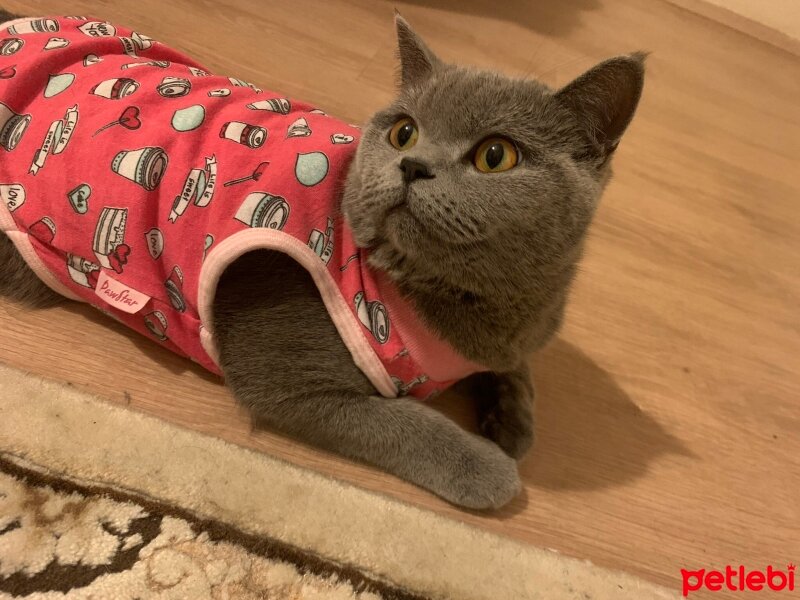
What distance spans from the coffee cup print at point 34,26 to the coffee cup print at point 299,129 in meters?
0.42

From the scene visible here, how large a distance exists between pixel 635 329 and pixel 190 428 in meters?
0.84

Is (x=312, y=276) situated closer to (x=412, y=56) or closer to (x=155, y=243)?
(x=155, y=243)

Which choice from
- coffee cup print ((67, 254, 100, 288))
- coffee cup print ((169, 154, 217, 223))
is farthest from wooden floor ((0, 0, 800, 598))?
coffee cup print ((169, 154, 217, 223))

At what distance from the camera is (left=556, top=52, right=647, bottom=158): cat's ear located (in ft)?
1.98

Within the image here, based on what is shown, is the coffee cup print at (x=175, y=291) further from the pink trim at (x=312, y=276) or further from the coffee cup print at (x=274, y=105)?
the coffee cup print at (x=274, y=105)

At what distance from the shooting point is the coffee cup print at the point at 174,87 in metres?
0.78

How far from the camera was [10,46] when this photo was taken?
0.81 m

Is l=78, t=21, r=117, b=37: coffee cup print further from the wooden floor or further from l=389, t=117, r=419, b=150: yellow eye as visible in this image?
l=389, t=117, r=419, b=150: yellow eye

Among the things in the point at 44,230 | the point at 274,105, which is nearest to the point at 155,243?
the point at 44,230

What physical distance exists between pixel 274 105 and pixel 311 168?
0.57 feet

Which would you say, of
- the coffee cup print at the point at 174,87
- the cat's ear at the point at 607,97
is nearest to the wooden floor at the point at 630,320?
the coffee cup print at the point at 174,87

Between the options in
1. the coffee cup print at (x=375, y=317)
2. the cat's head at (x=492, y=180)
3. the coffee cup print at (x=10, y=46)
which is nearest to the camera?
the cat's head at (x=492, y=180)

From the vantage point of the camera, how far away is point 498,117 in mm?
629

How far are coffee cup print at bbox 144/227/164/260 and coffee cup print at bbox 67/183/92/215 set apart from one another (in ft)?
0.28
